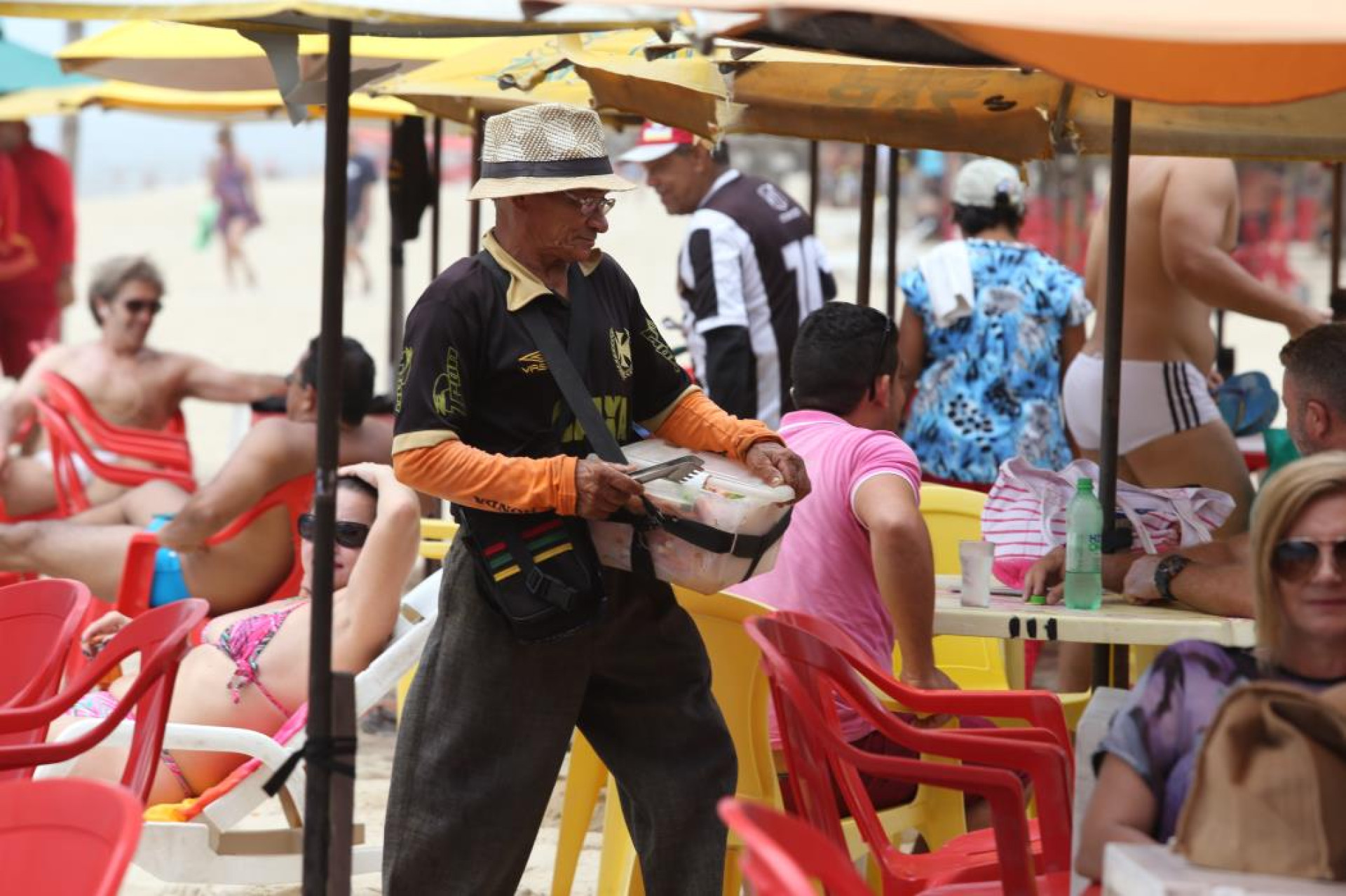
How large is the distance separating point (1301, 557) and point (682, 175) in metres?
4.14

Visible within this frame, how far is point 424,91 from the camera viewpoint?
5254 mm

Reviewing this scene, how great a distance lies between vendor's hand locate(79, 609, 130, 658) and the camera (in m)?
4.32

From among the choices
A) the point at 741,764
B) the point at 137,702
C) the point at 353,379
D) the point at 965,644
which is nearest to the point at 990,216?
the point at 965,644

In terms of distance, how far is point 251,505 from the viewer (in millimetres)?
5172

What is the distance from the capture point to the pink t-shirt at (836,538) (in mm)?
3625

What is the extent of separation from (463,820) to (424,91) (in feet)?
8.86

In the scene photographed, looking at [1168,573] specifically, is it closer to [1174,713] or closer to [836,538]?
[836,538]

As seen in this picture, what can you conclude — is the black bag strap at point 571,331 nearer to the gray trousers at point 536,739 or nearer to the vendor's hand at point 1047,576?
the gray trousers at point 536,739

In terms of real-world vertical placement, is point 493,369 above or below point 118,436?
above

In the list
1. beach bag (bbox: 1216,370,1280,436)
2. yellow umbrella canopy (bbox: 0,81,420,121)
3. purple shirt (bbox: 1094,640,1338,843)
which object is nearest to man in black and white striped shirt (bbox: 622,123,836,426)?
beach bag (bbox: 1216,370,1280,436)

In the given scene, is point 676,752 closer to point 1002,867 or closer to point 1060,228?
point 1002,867

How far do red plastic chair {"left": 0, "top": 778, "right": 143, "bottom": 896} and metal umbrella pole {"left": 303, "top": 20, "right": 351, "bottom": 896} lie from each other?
2.21 ft

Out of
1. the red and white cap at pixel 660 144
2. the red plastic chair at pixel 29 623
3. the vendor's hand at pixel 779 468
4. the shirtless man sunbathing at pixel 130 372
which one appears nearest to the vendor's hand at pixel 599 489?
the vendor's hand at pixel 779 468

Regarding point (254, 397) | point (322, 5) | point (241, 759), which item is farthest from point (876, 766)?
point (254, 397)
